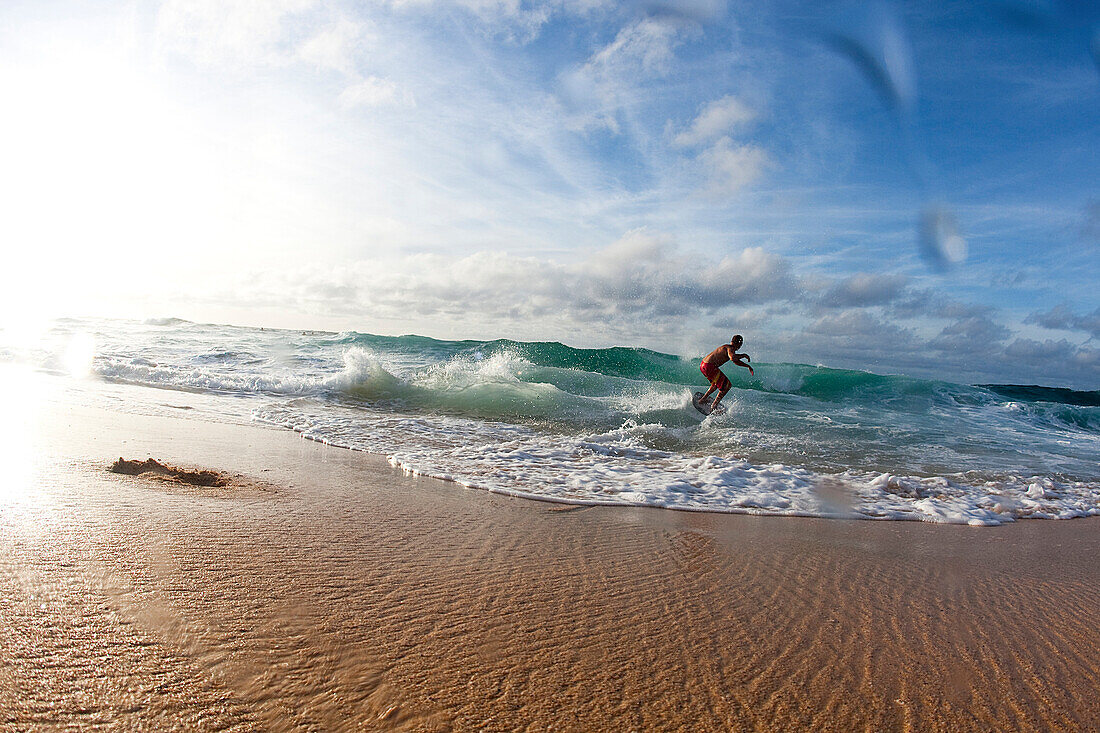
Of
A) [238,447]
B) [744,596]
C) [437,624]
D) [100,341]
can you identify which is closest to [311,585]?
[437,624]

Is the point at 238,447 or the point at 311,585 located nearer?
the point at 311,585

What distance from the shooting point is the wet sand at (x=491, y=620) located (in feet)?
5.51

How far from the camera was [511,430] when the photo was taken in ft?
30.1

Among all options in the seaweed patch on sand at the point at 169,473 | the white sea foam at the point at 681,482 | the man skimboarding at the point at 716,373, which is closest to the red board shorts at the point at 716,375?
the man skimboarding at the point at 716,373

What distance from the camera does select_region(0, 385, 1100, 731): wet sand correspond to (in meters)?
1.68

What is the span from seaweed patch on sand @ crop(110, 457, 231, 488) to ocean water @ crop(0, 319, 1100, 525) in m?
1.78

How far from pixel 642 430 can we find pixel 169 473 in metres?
6.92

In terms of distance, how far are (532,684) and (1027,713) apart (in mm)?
1732

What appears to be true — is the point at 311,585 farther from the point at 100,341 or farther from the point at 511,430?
the point at 100,341

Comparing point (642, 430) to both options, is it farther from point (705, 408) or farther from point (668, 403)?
point (668, 403)

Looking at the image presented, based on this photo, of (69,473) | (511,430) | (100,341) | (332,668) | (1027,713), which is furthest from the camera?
(100,341)

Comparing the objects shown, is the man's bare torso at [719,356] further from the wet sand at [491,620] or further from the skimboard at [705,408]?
the wet sand at [491,620]

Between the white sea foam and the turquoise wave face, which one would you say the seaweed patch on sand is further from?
the turquoise wave face

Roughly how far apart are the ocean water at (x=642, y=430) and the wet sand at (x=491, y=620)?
134 centimetres
